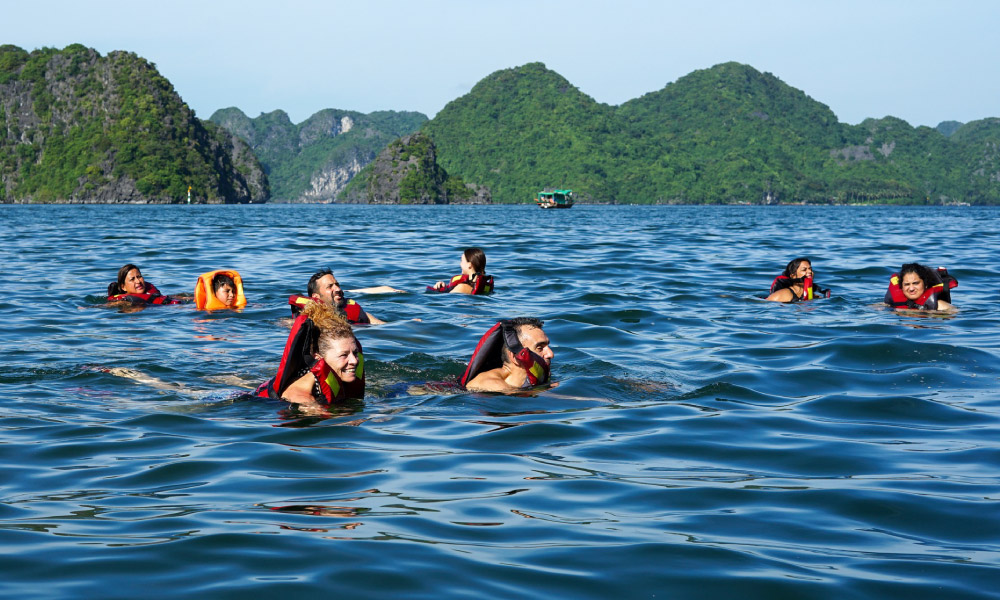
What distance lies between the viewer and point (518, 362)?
883cm

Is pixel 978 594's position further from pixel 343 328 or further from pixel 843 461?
pixel 343 328

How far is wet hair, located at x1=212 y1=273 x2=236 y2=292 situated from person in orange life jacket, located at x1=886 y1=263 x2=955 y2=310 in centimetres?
1051

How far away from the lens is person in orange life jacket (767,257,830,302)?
615 inches

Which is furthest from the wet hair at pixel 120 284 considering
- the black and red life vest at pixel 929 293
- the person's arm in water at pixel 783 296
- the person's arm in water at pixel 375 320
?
the black and red life vest at pixel 929 293

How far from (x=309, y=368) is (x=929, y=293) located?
A: 10134 millimetres

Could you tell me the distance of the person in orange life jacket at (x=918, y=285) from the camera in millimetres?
14195

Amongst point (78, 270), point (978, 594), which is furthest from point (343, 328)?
point (78, 270)

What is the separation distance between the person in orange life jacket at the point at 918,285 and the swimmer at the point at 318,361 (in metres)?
9.80

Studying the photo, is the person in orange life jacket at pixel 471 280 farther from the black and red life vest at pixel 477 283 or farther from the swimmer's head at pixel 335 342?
the swimmer's head at pixel 335 342

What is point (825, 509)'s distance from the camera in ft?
17.5

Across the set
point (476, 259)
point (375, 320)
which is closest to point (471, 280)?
point (476, 259)

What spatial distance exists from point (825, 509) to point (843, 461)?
120 cm

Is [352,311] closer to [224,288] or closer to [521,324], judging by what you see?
[224,288]

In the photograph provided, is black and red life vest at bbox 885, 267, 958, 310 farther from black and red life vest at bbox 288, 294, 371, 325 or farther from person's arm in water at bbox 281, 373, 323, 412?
person's arm in water at bbox 281, 373, 323, 412
